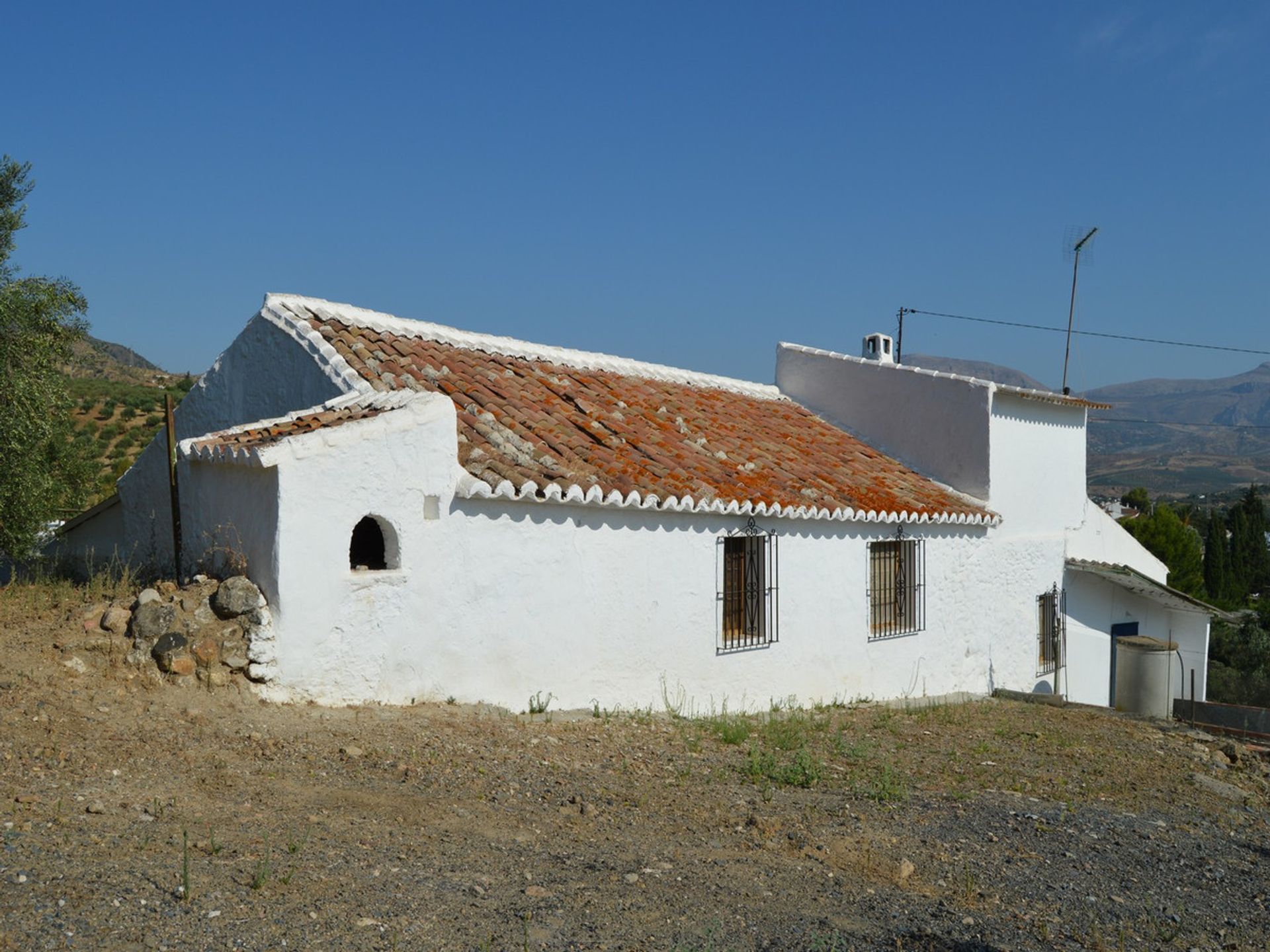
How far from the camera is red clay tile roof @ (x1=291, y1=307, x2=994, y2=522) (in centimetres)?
948

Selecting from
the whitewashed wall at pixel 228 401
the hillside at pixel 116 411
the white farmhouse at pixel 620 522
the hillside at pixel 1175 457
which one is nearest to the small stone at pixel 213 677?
the white farmhouse at pixel 620 522

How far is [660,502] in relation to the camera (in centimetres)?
951

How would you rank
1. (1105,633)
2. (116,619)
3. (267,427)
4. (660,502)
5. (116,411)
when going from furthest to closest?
(116,411) < (1105,633) < (660,502) < (267,427) < (116,619)

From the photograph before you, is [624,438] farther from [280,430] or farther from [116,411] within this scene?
[116,411]

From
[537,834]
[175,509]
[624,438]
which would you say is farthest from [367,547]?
[537,834]

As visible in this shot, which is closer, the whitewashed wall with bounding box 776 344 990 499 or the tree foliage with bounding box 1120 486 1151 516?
the whitewashed wall with bounding box 776 344 990 499

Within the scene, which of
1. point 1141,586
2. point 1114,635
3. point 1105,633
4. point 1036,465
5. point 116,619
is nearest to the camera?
point 116,619

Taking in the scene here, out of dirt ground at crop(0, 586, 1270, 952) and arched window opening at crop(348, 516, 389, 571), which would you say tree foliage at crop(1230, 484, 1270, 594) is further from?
arched window opening at crop(348, 516, 389, 571)

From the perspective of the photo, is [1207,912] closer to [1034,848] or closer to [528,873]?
[1034,848]

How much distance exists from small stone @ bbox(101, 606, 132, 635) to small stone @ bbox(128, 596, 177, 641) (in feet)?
0.25

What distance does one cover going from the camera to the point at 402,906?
14.6ft

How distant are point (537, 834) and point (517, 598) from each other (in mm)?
3176

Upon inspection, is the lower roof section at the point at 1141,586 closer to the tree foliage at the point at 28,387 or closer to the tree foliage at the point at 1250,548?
the tree foliage at the point at 28,387

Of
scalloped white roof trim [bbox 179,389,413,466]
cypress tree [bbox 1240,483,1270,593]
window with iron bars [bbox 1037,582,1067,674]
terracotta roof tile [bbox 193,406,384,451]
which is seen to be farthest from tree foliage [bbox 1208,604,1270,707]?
terracotta roof tile [bbox 193,406,384,451]
